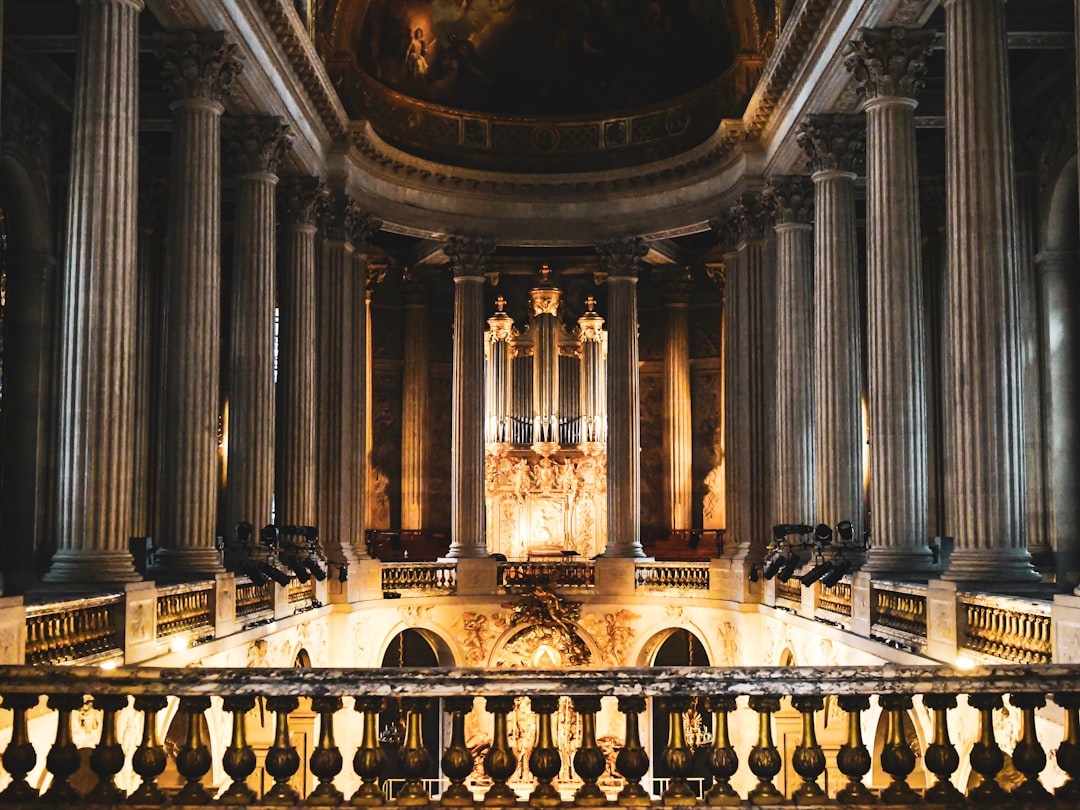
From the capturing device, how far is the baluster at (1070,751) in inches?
219

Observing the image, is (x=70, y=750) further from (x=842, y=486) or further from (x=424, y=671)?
(x=842, y=486)

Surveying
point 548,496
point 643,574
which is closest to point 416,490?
point 548,496

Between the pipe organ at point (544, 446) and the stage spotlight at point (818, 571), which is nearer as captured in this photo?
the stage spotlight at point (818, 571)

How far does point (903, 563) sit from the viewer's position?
18.9m

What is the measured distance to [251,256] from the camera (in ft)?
75.8

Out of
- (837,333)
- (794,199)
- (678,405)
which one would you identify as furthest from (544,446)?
(837,333)

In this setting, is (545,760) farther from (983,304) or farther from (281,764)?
(983,304)

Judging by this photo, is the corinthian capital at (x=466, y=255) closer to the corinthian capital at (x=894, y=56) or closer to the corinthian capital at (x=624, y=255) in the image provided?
the corinthian capital at (x=624, y=255)

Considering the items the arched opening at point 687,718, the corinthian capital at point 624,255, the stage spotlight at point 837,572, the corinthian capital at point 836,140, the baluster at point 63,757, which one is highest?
the corinthian capital at point 836,140

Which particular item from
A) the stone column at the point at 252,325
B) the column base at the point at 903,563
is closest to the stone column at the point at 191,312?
the stone column at the point at 252,325

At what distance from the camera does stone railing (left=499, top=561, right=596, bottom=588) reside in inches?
1170

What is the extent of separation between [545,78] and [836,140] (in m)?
11.2

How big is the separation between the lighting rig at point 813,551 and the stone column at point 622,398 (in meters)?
4.33

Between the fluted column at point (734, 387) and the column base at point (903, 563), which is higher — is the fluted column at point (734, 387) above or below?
above
